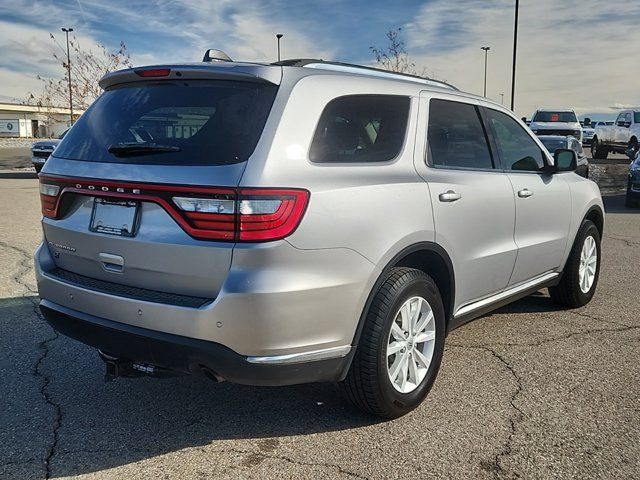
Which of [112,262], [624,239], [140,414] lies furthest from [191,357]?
[624,239]

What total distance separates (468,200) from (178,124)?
1.80 m

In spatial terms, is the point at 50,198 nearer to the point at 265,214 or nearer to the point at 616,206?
the point at 265,214

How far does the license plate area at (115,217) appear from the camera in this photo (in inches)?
109

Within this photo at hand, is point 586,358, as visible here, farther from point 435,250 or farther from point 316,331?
point 316,331

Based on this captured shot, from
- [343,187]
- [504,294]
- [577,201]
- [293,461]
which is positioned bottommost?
[293,461]

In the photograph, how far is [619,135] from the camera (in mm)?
23969

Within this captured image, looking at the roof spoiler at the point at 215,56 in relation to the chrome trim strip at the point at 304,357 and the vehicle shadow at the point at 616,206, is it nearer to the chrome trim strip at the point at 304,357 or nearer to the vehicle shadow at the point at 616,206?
the chrome trim strip at the point at 304,357

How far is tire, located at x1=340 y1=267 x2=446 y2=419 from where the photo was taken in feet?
9.75

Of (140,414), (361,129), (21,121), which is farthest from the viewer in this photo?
(21,121)

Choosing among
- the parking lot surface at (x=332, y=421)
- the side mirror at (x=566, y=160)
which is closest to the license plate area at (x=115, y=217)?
the parking lot surface at (x=332, y=421)

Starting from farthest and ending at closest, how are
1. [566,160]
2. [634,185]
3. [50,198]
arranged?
[634,185] < [566,160] < [50,198]

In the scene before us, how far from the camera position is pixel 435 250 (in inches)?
133

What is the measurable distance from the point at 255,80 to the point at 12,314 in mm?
3485

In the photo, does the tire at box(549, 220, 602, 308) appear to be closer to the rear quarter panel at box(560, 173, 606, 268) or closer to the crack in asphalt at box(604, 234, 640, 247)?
the rear quarter panel at box(560, 173, 606, 268)
